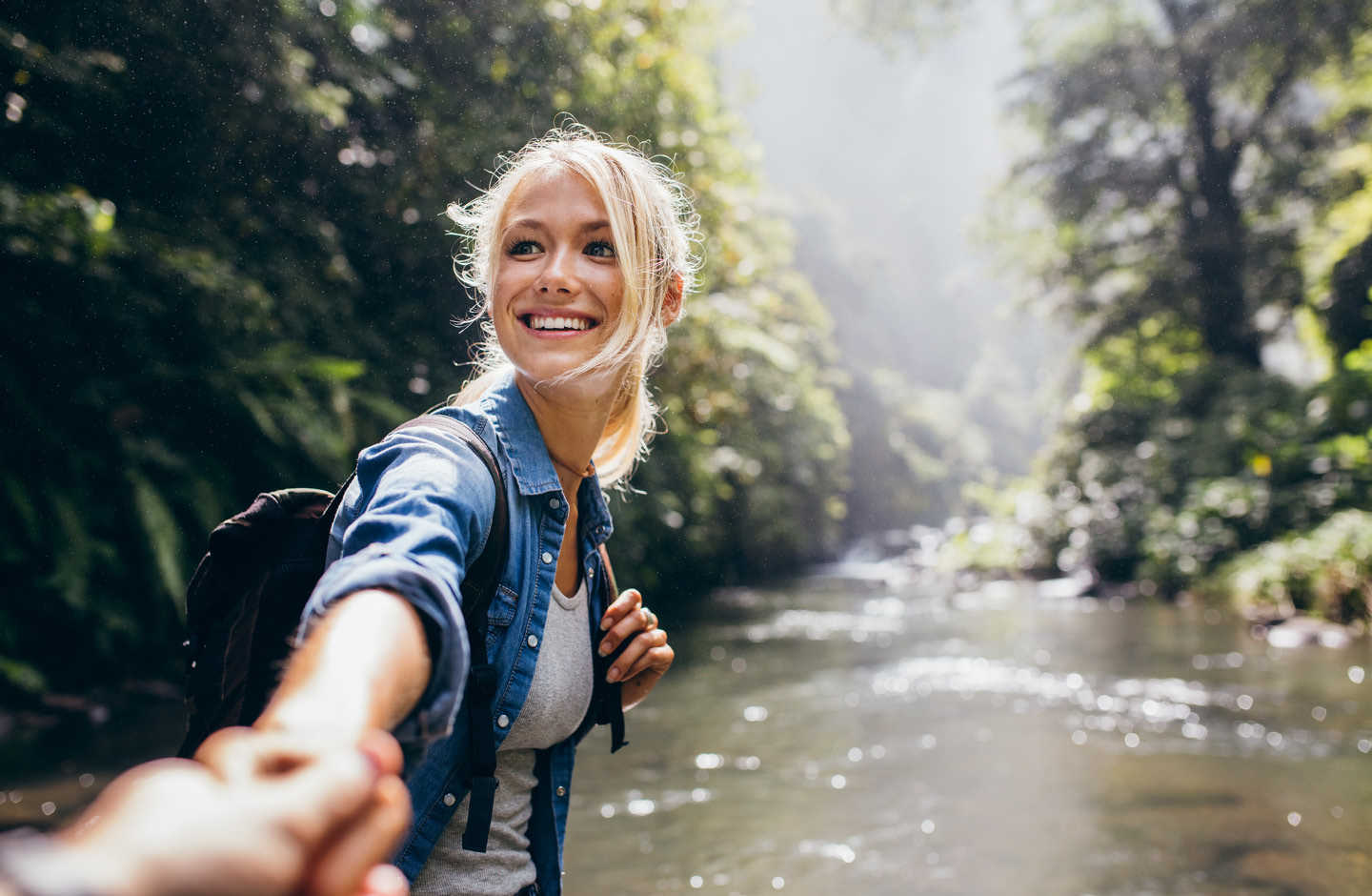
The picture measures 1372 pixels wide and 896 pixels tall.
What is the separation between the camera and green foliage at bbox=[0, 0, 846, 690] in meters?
4.89

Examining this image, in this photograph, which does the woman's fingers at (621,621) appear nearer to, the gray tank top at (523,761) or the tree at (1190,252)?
the gray tank top at (523,761)

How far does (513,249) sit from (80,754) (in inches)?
191

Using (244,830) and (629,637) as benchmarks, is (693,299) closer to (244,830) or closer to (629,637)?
(629,637)

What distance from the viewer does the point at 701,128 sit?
9641 millimetres

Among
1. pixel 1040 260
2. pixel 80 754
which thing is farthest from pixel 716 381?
pixel 1040 260

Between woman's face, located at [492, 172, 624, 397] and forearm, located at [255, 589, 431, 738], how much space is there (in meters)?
0.68

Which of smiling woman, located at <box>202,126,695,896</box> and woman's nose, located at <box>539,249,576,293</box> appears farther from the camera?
woman's nose, located at <box>539,249,576,293</box>

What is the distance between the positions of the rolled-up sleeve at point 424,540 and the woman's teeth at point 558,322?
Result: 333 millimetres

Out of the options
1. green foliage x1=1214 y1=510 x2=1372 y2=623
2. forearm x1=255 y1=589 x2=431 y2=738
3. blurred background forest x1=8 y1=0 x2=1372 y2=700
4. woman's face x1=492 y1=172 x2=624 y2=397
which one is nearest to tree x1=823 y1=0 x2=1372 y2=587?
blurred background forest x1=8 y1=0 x2=1372 y2=700

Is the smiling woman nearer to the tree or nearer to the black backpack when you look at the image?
the black backpack

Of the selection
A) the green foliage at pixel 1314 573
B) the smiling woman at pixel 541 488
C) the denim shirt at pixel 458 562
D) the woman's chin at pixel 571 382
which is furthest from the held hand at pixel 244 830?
the green foliage at pixel 1314 573

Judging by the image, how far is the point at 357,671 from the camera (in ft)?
2.49

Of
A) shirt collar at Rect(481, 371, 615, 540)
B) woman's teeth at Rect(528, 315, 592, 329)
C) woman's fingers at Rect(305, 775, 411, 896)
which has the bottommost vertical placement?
woman's fingers at Rect(305, 775, 411, 896)

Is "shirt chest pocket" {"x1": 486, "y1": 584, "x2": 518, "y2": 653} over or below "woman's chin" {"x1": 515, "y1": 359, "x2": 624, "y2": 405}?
below
